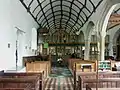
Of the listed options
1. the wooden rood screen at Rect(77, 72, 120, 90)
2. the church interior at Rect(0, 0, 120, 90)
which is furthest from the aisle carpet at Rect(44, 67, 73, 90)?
the wooden rood screen at Rect(77, 72, 120, 90)

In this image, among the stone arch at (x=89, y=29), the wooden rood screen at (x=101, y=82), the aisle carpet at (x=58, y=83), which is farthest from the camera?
the stone arch at (x=89, y=29)

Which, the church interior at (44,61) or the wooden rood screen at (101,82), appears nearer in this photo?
the wooden rood screen at (101,82)

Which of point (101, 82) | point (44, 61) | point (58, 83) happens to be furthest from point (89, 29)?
point (101, 82)

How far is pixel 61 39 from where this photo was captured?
29.3m

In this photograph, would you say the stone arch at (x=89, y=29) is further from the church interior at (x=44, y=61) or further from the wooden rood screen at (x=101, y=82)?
the wooden rood screen at (x=101, y=82)

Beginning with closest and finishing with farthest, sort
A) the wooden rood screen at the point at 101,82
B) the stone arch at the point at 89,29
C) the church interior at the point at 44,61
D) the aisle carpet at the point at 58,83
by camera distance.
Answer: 1. the wooden rood screen at the point at 101,82
2. the church interior at the point at 44,61
3. the aisle carpet at the point at 58,83
4. the stone arch at the point at 89,29

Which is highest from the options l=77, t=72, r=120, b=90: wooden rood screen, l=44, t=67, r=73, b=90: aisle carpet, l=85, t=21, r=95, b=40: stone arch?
l=85, t=21, r=95, b=40: stone arch

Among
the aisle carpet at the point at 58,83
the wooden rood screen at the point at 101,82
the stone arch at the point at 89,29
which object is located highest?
the stone arch at the point at 89,29

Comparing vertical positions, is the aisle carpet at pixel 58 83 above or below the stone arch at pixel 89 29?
below

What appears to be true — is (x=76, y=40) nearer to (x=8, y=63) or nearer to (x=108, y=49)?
(x=108, y=49)

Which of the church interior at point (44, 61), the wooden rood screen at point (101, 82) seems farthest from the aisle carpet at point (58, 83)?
the wooden rood screen at point (101, 82)

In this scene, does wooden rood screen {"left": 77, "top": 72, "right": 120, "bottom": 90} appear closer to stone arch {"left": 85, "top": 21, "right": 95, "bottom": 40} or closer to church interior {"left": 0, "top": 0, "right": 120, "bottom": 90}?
church interior {"left": 0, "top": 0, "right": 120, "bottom": 90}

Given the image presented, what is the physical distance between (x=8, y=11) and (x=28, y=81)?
3.57m

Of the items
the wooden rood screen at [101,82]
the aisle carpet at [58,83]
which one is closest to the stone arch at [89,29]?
the aisle carpet at [58,83]
